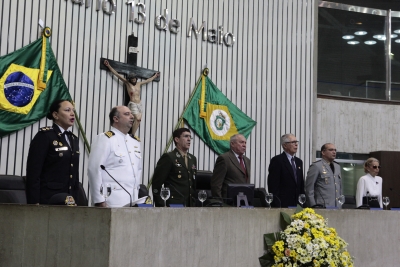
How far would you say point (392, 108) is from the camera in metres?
10.5

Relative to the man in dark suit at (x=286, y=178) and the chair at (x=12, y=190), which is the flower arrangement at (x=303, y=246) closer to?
the man in dark suit at (x=286, y=178)

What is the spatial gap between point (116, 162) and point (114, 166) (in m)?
0.03

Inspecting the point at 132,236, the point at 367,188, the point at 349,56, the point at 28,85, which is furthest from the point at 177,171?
the point at 349,56

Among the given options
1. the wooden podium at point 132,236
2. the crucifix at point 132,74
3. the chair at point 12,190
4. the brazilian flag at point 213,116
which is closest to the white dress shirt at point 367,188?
the brazilian flag at point 213,116

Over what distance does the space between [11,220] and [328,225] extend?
2.09 m

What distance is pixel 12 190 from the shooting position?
4902mm

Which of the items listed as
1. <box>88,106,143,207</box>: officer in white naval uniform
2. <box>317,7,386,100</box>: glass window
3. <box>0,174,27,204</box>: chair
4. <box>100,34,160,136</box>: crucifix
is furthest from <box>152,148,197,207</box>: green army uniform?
<box>317,7,386,100</box>: glass window

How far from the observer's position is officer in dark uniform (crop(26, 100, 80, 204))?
386 centimetres

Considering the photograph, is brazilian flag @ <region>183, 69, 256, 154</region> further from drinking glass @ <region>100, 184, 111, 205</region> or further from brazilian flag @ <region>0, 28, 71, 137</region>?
drinking glass @ <region>100, 184, 111, 205</region>

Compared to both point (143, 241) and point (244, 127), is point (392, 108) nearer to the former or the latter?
point (244, 127)

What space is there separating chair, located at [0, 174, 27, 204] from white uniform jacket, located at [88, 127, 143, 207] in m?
0.93

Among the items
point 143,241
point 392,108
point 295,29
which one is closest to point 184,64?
point 295,29

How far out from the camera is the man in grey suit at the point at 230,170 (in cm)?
554

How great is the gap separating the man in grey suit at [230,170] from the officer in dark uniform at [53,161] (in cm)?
171
